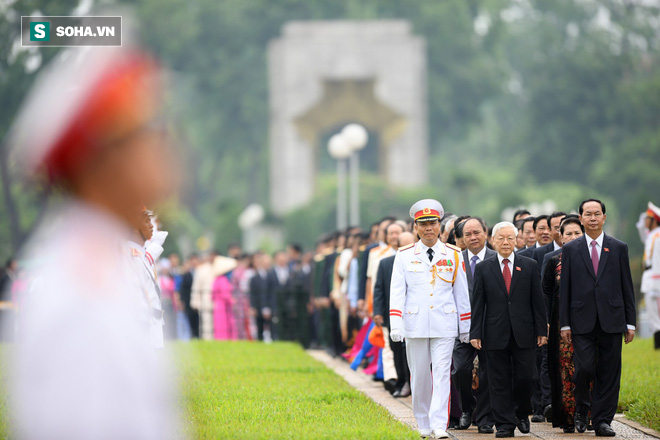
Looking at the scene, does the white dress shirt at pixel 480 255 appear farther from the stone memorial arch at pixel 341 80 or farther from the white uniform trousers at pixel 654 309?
the stone memorial arch at pixel 341 80

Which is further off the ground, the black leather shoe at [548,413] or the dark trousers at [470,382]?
the dark trousers at [470,382]

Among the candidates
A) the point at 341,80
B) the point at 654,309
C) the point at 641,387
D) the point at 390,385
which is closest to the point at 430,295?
the point at 641,387

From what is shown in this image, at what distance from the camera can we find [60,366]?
2979 mm

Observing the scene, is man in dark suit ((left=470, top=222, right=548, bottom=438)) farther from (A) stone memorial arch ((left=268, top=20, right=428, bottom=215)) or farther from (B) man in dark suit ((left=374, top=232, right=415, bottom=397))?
(A) stone memorial arch ((left=268, top=20, right=428, bottom=215))

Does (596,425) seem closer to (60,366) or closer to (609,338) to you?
(609,338)

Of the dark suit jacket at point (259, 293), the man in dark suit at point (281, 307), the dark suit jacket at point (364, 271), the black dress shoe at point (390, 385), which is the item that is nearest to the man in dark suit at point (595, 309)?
the black dress shoe at point (390, 385)

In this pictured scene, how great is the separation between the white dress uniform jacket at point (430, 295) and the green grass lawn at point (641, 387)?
187cm

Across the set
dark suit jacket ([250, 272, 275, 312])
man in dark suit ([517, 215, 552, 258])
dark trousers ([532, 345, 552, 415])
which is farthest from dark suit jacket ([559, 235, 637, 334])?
dark suit jacket ([250, 272, 275, 312])

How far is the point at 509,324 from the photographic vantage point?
9703 mm

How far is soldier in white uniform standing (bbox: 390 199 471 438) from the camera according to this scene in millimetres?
9602

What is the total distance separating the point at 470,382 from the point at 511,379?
2.17ft

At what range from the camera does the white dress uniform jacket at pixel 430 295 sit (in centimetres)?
964

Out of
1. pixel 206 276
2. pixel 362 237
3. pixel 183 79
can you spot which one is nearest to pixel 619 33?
pixel 183 79

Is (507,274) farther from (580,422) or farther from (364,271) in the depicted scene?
(364,271)
